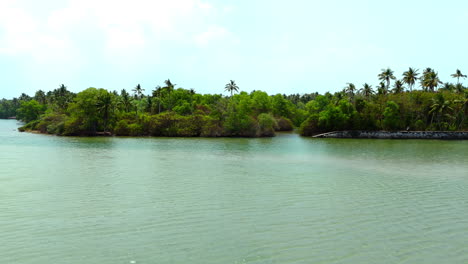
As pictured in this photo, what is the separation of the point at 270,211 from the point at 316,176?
36.7 ft

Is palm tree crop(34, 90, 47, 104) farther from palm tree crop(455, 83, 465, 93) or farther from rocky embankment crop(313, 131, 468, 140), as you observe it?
palm tree crop(455, 83, 465, 93)

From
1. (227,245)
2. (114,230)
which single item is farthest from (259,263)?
(114,230)

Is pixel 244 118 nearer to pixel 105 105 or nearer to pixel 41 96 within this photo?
pixel 105 105

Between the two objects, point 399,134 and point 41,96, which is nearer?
point 399,134

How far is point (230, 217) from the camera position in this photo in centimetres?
1506

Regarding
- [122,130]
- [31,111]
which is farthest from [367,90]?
[31,111]

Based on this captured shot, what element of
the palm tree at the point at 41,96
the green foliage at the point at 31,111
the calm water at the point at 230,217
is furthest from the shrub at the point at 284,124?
the palm tree at the point at 41,96

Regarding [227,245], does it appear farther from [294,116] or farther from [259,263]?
[294,116]

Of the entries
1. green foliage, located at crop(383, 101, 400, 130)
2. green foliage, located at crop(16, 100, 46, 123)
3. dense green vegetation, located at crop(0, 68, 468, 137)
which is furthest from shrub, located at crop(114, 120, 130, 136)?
green foliage, located at crop(16, 100, 46, 123)

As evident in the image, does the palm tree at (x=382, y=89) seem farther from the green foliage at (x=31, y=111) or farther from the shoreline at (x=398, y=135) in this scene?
the green foliage at (x=31, y=111)

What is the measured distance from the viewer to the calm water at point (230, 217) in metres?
11.0

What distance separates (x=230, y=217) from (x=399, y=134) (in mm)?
74168

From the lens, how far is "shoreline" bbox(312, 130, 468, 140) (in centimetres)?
7738

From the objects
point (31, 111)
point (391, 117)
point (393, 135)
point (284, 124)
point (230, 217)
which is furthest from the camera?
point (31, 111)
